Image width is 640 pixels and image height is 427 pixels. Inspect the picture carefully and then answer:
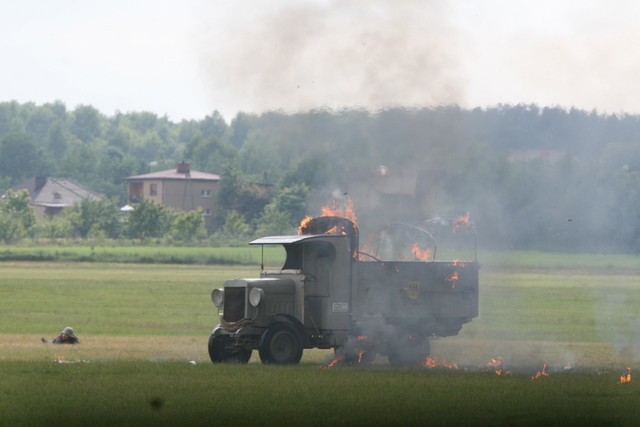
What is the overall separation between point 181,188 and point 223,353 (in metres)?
141

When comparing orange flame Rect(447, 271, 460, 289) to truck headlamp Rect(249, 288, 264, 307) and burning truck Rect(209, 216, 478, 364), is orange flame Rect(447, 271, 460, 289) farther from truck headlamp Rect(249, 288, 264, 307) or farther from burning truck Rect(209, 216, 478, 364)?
truck headlamp Rect(249, 288, 264, 307)

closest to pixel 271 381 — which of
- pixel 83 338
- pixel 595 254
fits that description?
pixel 83 338

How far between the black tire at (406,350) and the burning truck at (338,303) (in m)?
0.02

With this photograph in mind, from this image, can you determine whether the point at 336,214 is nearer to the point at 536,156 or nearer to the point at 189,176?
the point at 536,156

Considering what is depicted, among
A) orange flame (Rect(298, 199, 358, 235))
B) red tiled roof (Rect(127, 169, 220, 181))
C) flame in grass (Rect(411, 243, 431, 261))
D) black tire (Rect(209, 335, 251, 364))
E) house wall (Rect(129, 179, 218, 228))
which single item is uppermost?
red tiled roof (Rect(127, 169, 220, 181))

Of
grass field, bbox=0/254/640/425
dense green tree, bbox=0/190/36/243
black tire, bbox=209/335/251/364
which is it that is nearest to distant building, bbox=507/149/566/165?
grass field, bbox=0/254/640/425

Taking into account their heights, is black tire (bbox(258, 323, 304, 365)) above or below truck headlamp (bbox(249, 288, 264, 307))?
below

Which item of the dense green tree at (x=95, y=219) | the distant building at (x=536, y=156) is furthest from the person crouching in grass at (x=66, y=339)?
the dense green tree at (x=95, y=219)

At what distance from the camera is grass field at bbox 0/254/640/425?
22.7 meters

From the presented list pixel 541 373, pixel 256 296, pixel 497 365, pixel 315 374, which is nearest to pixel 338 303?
pixel 256 296

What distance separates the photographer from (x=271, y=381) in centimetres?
2736

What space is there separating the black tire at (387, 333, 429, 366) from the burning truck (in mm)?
24

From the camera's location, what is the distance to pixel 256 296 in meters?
31.5

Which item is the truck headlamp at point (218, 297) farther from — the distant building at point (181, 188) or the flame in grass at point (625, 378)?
the distant building at point (181, 188)
